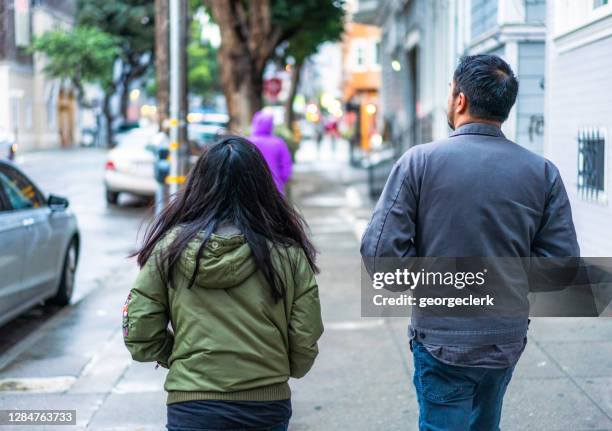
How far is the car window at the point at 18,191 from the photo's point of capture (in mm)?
7891

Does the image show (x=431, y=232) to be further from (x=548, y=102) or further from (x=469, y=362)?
(x=548, y=102)

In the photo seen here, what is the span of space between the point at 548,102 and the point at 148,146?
1055cm

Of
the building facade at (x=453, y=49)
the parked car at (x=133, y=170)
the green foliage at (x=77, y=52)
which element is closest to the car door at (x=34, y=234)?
the building facade at (x=453, y=49)

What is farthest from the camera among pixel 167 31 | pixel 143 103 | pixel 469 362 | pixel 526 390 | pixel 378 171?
pixel 143 103

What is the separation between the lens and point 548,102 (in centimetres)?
907

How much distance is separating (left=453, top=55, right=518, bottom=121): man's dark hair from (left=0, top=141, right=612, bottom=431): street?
2.51 m

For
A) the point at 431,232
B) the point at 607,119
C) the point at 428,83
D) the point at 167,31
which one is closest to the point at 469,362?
the point at 431,232

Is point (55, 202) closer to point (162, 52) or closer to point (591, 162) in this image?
point (591, 162)

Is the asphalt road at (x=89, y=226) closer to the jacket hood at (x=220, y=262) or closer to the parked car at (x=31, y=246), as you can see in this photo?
the parked car at (x=31, y=246)

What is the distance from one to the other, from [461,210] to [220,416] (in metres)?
1.02

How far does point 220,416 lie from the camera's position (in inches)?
112

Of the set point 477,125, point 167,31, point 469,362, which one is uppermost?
point 167,31

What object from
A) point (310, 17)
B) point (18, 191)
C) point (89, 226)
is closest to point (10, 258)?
point (18, 191)
